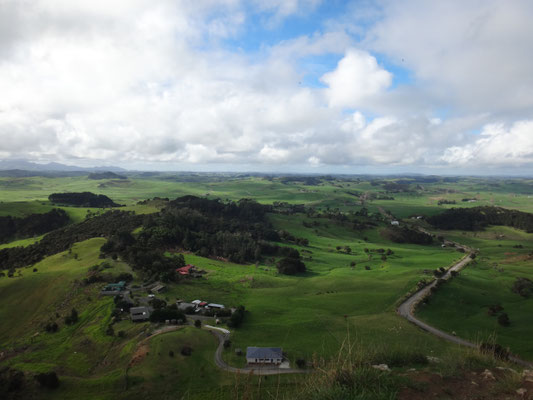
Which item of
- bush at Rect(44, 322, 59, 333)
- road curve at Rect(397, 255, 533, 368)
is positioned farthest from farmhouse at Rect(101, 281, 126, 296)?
road curve at Rect(397, 255, 533, 368)

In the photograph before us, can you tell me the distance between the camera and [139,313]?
180ft

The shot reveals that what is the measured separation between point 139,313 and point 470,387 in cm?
5636

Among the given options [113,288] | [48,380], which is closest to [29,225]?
[113,288]

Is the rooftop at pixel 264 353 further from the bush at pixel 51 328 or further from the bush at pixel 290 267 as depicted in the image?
the bush at pixel 290 267

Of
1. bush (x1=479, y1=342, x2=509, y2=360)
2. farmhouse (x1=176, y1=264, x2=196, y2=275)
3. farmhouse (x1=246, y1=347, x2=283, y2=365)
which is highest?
bush (x1=479, y1=342, x2=509, y2=360)

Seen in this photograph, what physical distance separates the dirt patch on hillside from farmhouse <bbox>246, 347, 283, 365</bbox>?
30709 mm

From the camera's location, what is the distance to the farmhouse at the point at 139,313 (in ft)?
177

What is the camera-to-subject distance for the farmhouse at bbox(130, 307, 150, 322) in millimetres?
53906

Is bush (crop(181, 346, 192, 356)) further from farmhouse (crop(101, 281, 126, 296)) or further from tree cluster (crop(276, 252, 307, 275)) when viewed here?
tree cluster (crop(276, 252, 307, 275))

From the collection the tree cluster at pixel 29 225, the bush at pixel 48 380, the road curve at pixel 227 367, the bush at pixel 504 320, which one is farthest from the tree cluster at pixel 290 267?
the tree cluster at pixel 29 225

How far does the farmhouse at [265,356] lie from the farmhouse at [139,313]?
2447 cm

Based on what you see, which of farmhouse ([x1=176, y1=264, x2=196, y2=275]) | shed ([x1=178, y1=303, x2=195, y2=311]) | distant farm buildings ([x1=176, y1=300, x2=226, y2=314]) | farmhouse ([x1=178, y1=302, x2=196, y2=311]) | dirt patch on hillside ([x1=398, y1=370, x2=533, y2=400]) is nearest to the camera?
dirt patch on hillside ([x1=398, y1=370, x2=533, y2=400])

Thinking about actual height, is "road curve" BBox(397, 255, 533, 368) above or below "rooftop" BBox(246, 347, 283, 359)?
below

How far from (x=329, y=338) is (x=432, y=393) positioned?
38.8 m
